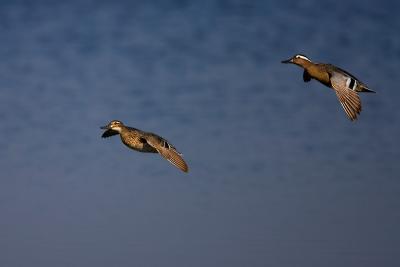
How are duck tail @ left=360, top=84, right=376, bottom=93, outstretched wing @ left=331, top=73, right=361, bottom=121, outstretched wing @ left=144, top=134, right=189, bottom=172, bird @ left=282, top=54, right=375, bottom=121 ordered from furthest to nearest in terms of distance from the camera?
outstretched wing @ left=144, top=134, right=189, bottom=172, duck tail @ left=360, top=84, right=376, bottom=93, bird @ left=282, top=54, right=375, bottom=121, outstretched wing @ left=331, top=73, right=361, bottom=121

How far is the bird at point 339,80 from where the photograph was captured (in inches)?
733

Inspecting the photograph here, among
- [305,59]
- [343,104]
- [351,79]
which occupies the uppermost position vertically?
[305,59]

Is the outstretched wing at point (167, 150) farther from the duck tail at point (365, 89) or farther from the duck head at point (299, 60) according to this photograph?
the duck tail at point (365, 89)

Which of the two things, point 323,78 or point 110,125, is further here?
point 110,125

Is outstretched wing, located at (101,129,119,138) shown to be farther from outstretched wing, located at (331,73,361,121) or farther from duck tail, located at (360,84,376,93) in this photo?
duck tail, located at (360,84,376,93)

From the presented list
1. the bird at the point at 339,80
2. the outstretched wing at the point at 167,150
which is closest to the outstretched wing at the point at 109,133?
the outstretched wing at the point at 167,150

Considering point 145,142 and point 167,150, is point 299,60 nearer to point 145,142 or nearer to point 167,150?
point 167,150

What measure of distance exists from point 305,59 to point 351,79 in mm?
2043

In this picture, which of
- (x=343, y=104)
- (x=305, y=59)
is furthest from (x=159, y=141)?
(x=343, y=104)

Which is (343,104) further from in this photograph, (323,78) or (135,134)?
(135,134)

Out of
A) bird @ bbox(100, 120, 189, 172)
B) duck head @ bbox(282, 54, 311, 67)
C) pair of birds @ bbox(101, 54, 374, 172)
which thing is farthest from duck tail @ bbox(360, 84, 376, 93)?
bird @ bbox(100, 120, 189, 172)

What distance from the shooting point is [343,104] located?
18.6 meters

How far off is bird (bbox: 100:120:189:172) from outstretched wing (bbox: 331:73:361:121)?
15.3 feet

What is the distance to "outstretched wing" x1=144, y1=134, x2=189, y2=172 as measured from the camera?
21.4 meters
